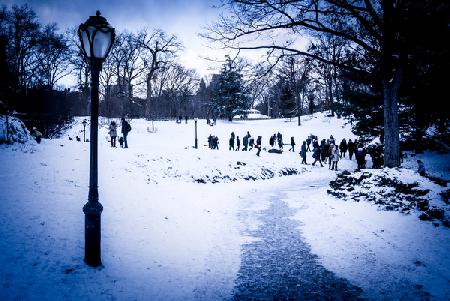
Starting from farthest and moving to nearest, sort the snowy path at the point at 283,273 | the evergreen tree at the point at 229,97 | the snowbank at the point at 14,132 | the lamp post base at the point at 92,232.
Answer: the evergreen tree at the point at 229,97 → the snowbank at the point at 14,132 → the lamp post base at the point at 92,232 → the snowy path at the point at 283,273

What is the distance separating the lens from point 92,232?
14.1 ft

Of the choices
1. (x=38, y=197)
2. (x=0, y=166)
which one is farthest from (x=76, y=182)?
(x=0, y=166)

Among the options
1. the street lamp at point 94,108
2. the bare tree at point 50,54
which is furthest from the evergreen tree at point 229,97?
the street lamp at point 94,108

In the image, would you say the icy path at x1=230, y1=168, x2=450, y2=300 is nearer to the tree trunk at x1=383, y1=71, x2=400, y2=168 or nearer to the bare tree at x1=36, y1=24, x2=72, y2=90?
the tree trunk at x1=383, y1=71, x2=400, y2=168

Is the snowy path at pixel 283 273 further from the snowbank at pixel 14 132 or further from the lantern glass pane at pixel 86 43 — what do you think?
the snowbank at pixel 14 132

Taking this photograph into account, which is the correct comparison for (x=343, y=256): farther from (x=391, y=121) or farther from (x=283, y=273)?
(x=391, y=121)

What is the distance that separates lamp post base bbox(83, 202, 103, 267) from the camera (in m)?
4.25

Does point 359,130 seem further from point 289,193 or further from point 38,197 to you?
point 38,197

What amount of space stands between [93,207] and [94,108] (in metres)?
1.53

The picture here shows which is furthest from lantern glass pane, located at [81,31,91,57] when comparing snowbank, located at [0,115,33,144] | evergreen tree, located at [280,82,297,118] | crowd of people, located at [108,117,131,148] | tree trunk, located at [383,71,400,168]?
evergreen tree, located at [280,82,297,118]

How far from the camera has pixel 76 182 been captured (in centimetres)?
904

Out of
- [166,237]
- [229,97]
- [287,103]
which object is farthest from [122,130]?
[287,103]

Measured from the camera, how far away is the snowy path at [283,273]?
13.1 ft

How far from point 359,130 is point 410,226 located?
1678cm
